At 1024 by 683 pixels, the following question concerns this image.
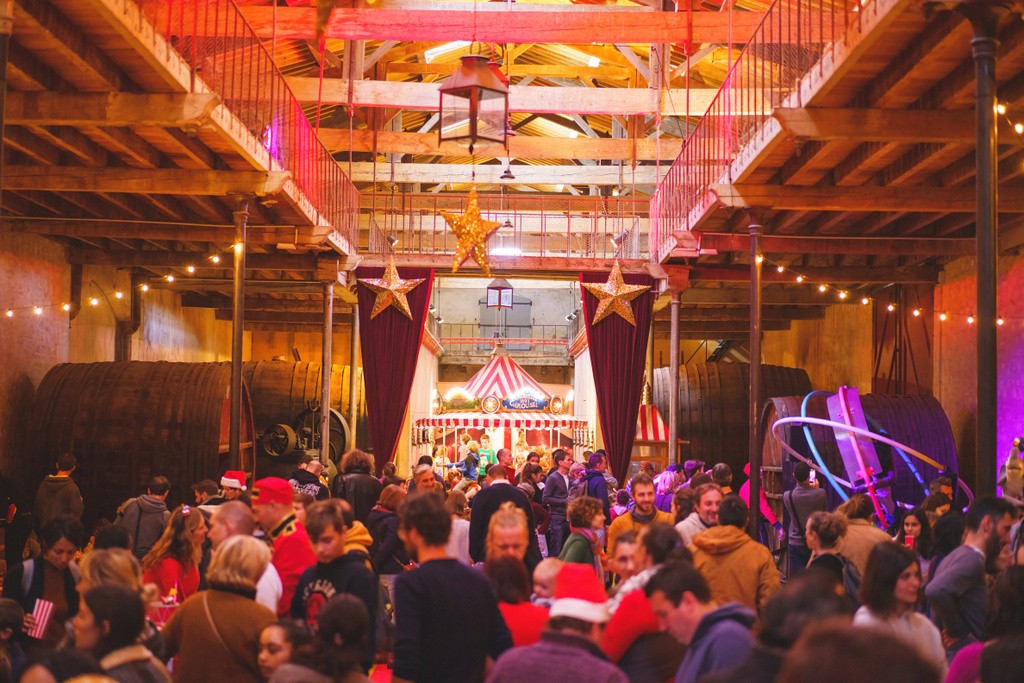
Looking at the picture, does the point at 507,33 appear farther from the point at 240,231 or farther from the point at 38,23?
the point at 38,23

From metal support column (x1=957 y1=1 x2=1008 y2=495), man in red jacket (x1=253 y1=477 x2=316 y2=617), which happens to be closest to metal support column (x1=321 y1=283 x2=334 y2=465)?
man in red jacket (x1=253 y1=477 x2=316 y2=617)

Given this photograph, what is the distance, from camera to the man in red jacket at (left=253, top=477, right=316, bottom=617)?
18.4ft

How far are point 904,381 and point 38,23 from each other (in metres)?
15.0

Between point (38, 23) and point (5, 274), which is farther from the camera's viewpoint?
point (5, 274)

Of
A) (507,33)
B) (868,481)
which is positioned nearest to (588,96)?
(507,33)

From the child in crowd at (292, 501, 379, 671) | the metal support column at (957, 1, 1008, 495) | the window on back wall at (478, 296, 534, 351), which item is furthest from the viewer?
the window on back wall at (478, 296, 534, 351)

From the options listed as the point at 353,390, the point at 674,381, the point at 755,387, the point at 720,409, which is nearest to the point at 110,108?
the point at 755,387

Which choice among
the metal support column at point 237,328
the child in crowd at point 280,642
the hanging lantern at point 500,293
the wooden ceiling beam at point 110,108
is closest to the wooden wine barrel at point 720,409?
the hanging lantern at point 500,293

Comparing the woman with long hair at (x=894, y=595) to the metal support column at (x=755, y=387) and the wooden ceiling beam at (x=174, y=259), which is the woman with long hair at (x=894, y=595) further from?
the wooden ceiling beam at (x=174, y=259)

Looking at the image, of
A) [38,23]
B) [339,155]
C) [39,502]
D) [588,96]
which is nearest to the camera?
[38,23]

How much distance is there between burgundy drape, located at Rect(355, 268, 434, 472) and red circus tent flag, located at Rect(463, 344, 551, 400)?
710 centimetres

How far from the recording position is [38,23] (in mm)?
8219

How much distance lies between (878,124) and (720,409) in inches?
424

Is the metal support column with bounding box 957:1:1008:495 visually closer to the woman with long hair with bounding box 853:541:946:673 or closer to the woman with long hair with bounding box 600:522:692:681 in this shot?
the woman with long hair with bounding box 853:541:946:673
